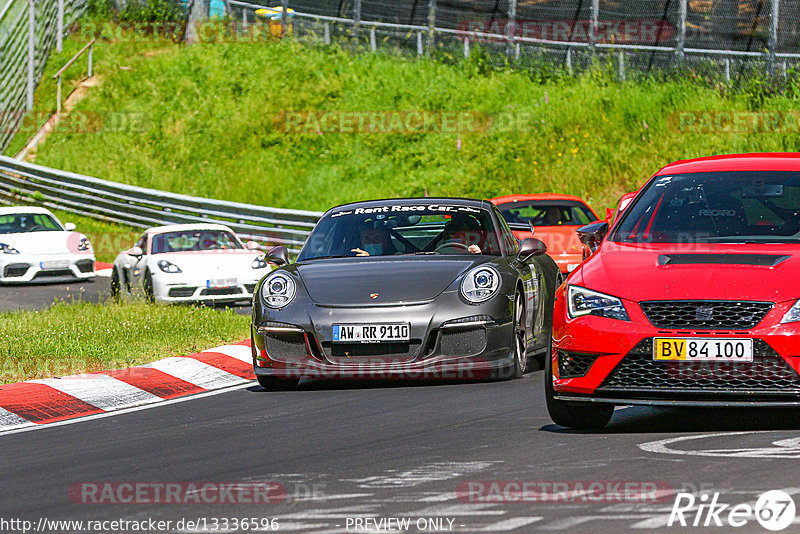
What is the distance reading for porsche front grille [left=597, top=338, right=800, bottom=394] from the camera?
23.7 feet

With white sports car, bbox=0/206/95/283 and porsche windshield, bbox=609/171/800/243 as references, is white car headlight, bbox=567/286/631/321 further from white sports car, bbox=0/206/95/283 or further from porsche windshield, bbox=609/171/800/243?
white sports car, bbox=0/206/95/283

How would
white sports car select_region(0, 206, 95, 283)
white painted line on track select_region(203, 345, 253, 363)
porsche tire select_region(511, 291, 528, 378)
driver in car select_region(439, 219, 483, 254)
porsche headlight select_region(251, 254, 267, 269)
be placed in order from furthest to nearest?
white sports car select_region(0, 206, 95, 283) < porsche headlight select_region(251, 254, 267, 269) < white painted line on track select_region(203, 345, 253, 363) < driver in car select_region(439, 219, 483, 254) < porsche tire select_region(511, 291, 528, 378)

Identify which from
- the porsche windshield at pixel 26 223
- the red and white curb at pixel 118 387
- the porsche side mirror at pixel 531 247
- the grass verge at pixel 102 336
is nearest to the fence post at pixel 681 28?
the porsche windshield at pixel 26 223

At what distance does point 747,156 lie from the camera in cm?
934

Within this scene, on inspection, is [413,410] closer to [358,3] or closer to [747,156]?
[747,156]

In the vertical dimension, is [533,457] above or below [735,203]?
below

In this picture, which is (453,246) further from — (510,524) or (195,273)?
(195,273)

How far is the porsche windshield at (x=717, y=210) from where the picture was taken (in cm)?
841

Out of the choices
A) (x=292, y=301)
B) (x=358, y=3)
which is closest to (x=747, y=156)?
(x=292, y=301)

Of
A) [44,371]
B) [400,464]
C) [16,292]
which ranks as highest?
[400,464]

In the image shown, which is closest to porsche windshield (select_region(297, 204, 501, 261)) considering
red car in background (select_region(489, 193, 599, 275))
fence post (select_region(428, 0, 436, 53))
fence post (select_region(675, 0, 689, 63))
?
red car in background (select_region(489, 193, 599, 275))

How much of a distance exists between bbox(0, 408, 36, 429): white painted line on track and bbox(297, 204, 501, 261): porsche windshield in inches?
111

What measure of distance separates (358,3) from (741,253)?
1121 inches

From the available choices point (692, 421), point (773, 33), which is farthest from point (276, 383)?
point (773, 33)
